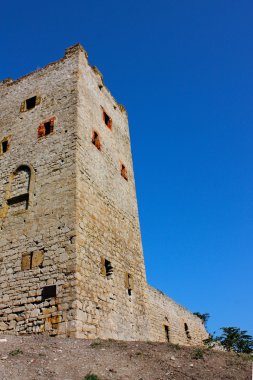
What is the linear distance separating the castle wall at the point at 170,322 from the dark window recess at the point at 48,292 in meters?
6.60

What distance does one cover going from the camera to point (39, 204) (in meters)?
10.8

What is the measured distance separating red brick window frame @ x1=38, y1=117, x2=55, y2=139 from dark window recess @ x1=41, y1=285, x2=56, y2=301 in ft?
18.7

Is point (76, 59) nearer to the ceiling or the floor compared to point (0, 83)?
nearer to the floor

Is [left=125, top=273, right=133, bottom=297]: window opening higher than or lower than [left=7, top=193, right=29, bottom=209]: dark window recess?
lower

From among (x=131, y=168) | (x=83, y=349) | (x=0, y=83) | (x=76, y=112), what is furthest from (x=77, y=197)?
(x=0, y=83)

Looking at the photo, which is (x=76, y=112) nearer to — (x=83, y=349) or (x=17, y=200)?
(x=17, y=200)

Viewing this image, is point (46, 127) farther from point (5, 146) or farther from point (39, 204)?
point (39, 204)

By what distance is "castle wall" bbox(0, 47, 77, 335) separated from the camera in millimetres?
9039

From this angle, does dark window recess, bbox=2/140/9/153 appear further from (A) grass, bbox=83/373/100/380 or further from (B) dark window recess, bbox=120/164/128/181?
(A) grass, bbox=83/373/100/380

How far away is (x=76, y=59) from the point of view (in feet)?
46.3

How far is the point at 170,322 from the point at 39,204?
989 cm

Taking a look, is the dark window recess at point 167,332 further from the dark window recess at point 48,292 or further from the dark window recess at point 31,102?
the dark window recess at point 31,102

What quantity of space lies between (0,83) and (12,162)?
5431 millimetres

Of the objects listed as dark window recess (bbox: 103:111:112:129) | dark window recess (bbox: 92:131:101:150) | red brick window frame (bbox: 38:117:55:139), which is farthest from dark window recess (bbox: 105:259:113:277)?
dark window recess (bbox: 103:111:112:129)
